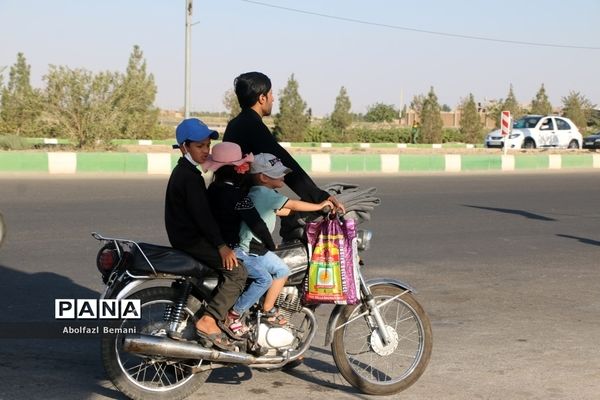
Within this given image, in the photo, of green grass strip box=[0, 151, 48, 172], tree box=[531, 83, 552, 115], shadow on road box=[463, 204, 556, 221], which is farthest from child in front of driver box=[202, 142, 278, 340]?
tree box=[531, 83, 552, 115]

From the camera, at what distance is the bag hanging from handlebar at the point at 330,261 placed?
4.50 meters

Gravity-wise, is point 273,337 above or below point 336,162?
below

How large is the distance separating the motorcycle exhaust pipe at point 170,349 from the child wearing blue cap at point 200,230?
5 cm

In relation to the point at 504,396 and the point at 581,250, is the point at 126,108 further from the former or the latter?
the point at 504,396

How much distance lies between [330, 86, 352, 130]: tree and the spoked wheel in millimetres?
41811

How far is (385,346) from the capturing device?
473cm

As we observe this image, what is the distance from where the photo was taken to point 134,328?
427 centimetres

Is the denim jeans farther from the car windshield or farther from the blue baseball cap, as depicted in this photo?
the car windshield

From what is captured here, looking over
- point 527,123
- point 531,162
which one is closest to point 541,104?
point 527,123

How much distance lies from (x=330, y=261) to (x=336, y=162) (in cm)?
1793

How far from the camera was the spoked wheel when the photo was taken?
471 cm

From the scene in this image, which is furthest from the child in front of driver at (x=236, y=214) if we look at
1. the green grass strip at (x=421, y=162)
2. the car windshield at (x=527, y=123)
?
the car windshield at (x=527, y=123)

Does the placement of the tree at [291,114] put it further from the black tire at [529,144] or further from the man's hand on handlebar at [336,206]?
the man's hand on handlebar at [336,206]

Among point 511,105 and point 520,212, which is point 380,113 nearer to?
point 511,105
